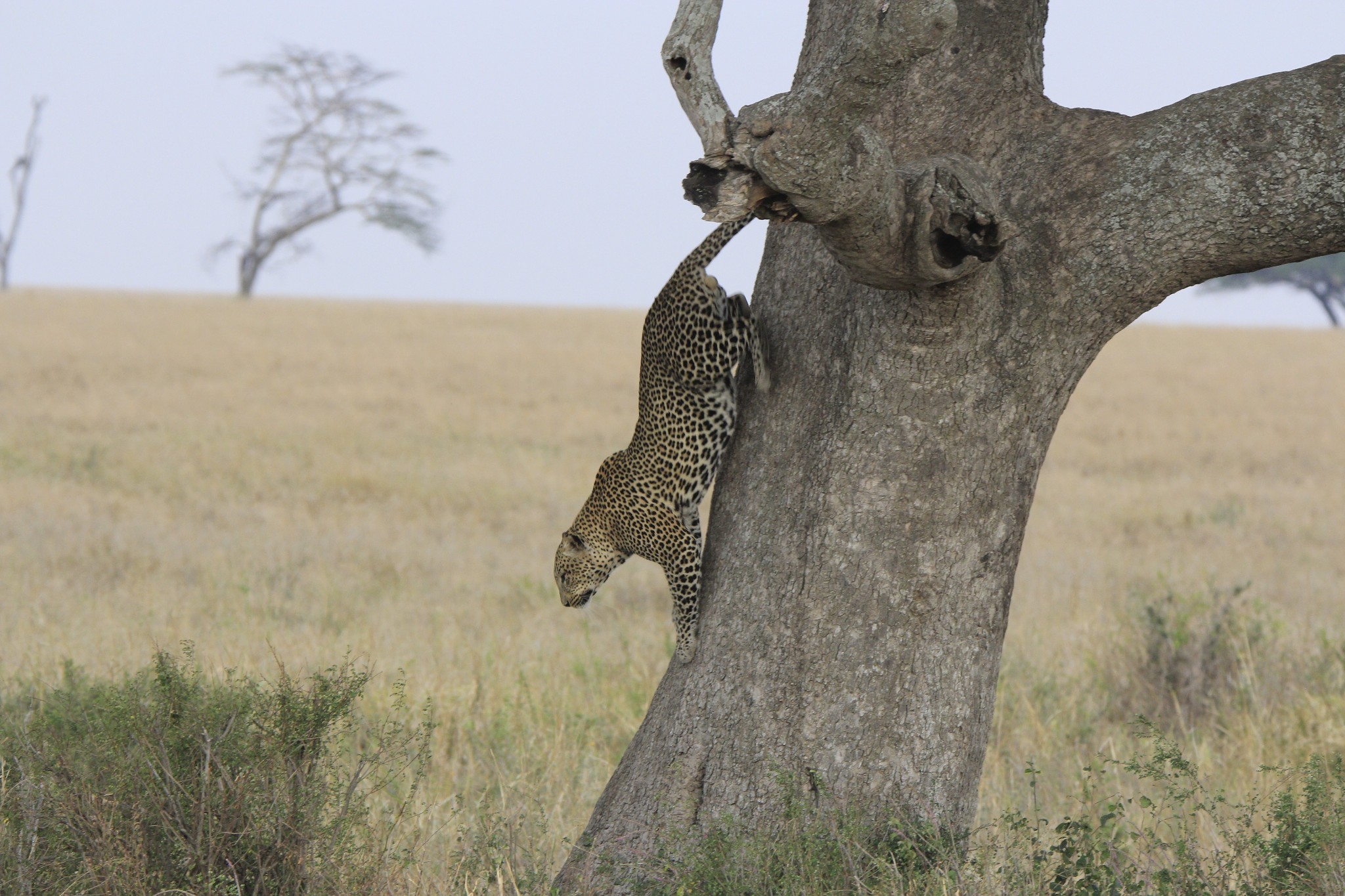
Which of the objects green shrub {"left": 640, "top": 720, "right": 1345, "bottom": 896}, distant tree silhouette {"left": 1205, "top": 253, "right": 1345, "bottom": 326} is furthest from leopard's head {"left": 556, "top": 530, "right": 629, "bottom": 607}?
distant tree silhouette {"left": 1205, "top": 253, "right": 1345, "bottom": 326}

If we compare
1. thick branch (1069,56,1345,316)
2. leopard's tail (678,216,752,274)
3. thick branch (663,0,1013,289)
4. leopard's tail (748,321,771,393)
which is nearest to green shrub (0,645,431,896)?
leopard's tail (748,321,771,393)

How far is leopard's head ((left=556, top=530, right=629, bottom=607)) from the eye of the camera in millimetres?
4723

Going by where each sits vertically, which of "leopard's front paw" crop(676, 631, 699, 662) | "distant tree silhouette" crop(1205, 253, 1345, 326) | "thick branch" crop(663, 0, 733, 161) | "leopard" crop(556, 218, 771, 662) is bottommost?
"leopard's front paw" crop(676, 631, 699, 662)

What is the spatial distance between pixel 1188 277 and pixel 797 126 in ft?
4.68

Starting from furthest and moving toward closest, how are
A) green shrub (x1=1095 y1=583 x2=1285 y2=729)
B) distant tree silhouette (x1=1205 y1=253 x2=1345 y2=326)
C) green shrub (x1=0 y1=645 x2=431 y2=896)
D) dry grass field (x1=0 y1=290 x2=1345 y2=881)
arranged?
distant tree silhouette (x1=1205 y1=253 x2=1345 y2=326), green shrub (x1=1095 y1=583 x2=1285 y2=729), dry grass field (x1=0 y1=290 x2=1345 y2=881), green shrub (x1=0 y1=645 x2=431 y2=896)

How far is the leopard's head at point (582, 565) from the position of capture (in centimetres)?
472

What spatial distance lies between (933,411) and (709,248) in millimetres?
1072

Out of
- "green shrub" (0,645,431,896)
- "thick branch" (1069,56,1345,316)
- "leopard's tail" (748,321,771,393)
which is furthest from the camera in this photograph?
"leopard's tail" (748,321,771,393)

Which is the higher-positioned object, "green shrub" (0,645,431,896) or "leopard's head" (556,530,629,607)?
"leopard's head" (556,530,629,607)

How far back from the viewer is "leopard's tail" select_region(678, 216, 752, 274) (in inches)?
164

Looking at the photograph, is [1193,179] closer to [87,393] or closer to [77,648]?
[77,648]

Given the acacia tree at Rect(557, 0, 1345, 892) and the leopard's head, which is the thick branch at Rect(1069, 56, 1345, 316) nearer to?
the acacia tree at Rect(557, 0, 1345, 892)

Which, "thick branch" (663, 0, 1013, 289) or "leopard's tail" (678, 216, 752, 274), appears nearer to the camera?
"thick branch" (663, 0, 1013, 289)

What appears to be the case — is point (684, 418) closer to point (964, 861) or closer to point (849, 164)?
point (849, 164)
